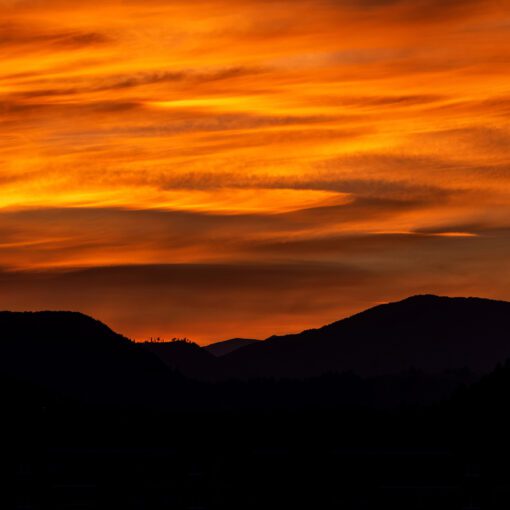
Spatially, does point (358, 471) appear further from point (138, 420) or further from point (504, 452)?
point (138, 420)

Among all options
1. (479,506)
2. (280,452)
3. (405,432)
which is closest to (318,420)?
(405,432)

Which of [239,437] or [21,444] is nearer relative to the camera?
[21,444]

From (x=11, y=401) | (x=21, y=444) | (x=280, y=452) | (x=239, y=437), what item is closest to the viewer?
(x=280, y=452)

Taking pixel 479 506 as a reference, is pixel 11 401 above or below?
above

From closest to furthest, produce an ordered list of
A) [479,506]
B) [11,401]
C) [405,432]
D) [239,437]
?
[479,506], [239,437], [405,432], [11,401]

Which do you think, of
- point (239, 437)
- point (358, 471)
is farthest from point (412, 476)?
point (239, 437)

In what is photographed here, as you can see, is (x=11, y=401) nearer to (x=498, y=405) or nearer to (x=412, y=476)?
(x=498, y=405)

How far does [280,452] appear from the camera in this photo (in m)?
52.0

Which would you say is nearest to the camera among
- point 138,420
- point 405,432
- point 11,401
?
point 405,432

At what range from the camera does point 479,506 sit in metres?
44.4

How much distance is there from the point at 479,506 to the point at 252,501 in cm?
794

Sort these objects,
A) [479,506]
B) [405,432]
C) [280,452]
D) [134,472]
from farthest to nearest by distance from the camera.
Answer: [405,432], [280,452], [134,472], [479,506]

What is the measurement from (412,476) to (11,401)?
74.8 meters

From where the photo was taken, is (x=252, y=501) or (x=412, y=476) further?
(x=412, y=476)
